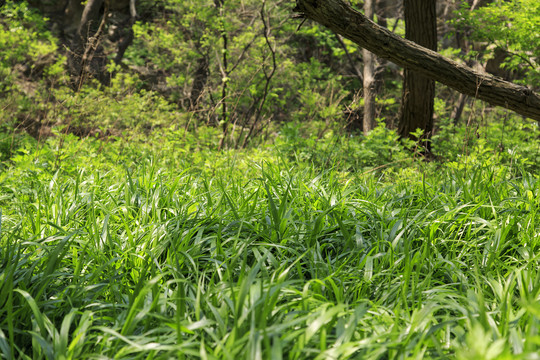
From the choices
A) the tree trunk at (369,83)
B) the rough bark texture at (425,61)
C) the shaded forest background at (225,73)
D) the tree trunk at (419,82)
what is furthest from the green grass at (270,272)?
the tree trunk at (369,83)

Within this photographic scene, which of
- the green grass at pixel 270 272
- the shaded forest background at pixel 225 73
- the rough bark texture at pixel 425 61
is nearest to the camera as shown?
the green grass at pixel 270 272

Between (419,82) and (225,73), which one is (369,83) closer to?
(225,73)

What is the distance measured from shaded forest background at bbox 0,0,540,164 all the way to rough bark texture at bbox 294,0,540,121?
1.71ft

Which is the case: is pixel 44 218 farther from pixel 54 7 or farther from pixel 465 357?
pixel 54 7

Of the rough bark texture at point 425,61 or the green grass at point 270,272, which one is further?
the rough bark texture at point 425,61

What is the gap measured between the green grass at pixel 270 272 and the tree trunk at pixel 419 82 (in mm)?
2702

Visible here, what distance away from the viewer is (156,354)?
1524 millimetres

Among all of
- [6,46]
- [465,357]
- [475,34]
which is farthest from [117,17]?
[465,357]

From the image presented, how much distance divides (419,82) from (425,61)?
2.15 meters

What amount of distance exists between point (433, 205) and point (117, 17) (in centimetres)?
1451

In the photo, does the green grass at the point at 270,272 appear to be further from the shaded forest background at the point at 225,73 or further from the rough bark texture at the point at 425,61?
the shaded forest background at the point at 225,73

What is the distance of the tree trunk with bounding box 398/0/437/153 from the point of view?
5.61m

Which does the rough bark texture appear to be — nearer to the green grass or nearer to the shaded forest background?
the shaded forest background

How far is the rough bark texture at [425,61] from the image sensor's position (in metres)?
3.60
